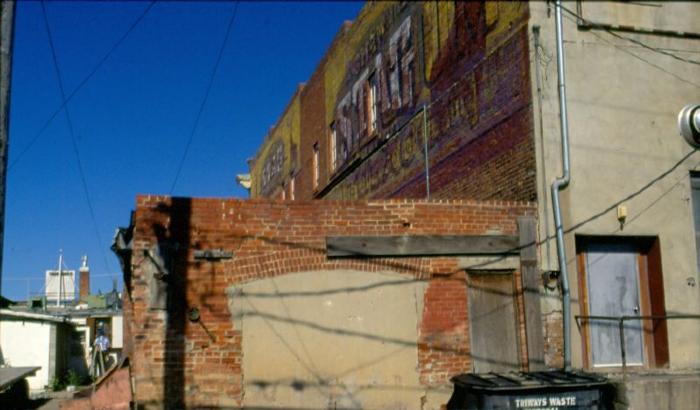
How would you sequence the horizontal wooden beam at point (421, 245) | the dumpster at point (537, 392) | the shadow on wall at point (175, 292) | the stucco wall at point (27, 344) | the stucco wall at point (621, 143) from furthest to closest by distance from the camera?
the stucco wall at point (27, 344)
the stucco wall at point (621, 143)
the horizontal wooden beam at point (421, 245)
the shadow on wall at point (175, 292)
the dumpster at point (537, 392)

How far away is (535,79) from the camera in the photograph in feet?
40.1

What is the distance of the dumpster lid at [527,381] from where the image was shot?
9.30 m

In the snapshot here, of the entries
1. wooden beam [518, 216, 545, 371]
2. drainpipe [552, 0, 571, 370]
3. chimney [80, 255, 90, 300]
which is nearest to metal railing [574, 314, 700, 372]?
drainpipe [552, 0, 571, 370]

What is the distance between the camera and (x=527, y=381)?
31.0 feet

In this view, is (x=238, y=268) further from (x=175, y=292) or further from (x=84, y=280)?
(x=84, y=280)

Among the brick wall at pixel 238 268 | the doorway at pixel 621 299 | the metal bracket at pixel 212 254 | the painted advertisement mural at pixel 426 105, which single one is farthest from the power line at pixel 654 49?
the metal bracket at pixel 212 254

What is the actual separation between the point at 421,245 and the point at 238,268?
9.01 ft

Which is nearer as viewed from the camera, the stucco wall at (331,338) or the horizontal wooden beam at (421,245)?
the stucco wall at (331,338)

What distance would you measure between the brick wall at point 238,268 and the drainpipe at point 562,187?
0.51m

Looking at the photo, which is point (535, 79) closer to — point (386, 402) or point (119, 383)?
point (386, 402)

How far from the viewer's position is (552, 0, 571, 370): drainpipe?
1157 centimetres

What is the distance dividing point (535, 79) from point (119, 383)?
7778 mm

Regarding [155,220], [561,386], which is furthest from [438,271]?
[155,220]

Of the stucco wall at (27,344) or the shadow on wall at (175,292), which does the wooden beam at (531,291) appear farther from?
the stucco wall at (27,344)
